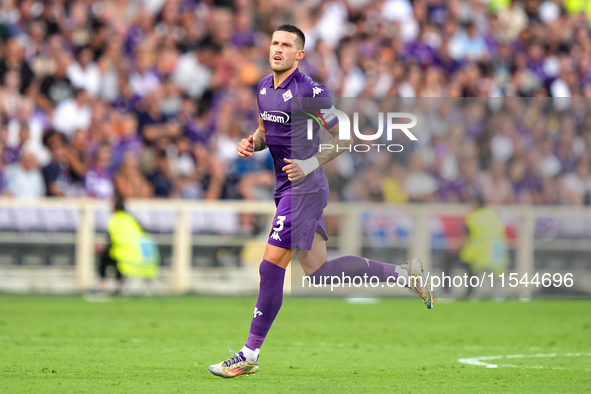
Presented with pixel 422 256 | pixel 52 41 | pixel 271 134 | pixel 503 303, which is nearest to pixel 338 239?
pixel 422 256

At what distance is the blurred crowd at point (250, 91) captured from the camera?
566 inches

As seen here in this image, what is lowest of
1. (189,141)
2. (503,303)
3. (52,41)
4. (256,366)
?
(503,303)

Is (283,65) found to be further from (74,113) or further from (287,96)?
(74,113)

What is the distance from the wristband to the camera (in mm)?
6652

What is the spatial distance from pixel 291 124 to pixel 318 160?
0.33 meters

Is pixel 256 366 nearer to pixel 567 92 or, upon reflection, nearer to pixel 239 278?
pixel 239 278

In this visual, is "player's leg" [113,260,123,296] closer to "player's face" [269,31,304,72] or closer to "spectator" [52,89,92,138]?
"spectator" [52,89,92,138]

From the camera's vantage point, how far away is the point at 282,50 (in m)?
6.77

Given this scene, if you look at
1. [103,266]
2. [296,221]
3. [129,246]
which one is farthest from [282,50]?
[103,266]

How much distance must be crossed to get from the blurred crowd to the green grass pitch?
1841 mm

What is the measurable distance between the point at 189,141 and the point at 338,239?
3.30m

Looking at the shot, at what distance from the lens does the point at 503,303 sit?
14641 millimetres

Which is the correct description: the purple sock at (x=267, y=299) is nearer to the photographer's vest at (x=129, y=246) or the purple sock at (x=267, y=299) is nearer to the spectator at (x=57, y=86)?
the photographer's vest at (x=129, y=246)

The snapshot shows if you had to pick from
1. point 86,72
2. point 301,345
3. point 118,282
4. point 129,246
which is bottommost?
point 118,282
